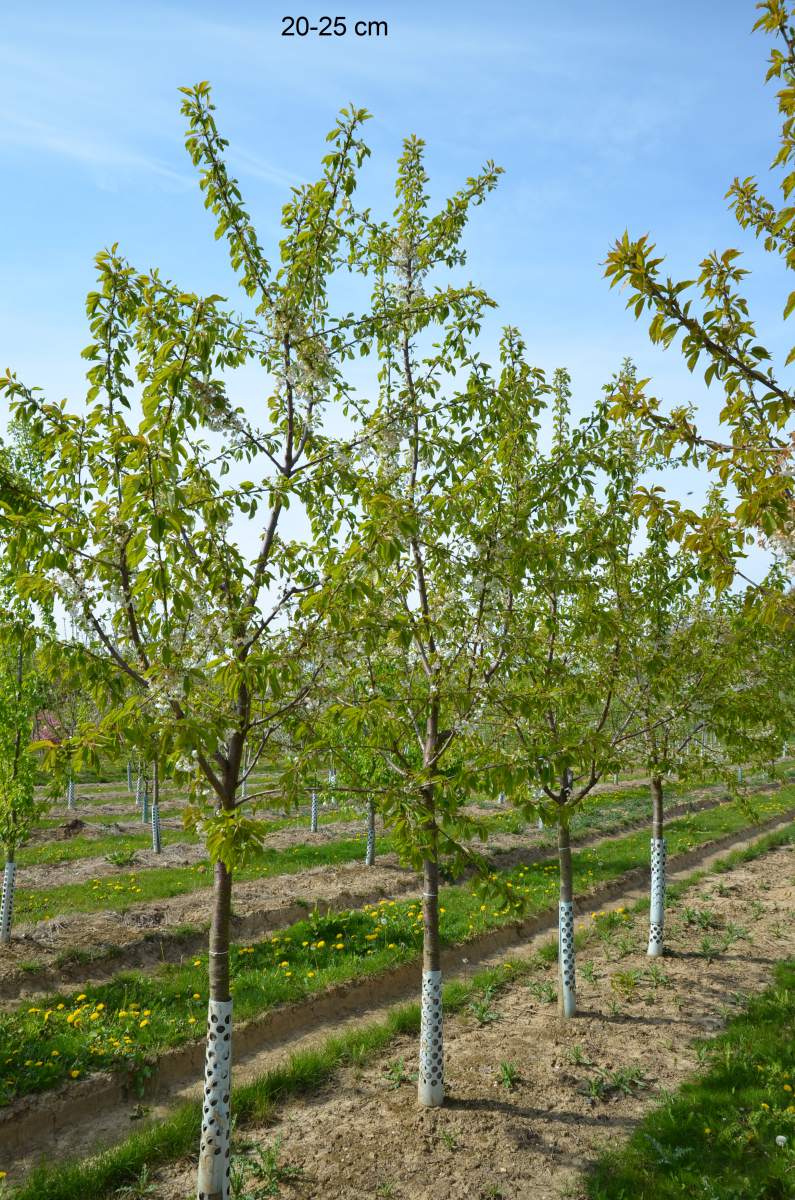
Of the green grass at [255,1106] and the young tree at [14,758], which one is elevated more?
the young tree at [14,758]

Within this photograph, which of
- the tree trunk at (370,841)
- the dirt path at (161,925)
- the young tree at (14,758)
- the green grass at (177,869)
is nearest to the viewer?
the dirt path at (161,925)

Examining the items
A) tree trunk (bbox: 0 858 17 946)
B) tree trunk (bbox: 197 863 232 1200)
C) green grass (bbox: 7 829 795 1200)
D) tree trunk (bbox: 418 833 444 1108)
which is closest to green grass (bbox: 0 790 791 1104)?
tree trunk (bbox: 418 833 444 1108)

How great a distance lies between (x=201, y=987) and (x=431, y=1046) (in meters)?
4.15

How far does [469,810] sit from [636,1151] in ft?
67.4

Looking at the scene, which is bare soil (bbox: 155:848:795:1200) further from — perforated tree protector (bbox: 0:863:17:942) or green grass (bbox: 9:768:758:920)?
perforated tree protector (bbox: 0:863:17:942)

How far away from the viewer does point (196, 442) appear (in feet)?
18.5

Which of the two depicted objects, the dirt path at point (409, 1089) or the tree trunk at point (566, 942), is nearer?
the dirt path at point (409, 1089)

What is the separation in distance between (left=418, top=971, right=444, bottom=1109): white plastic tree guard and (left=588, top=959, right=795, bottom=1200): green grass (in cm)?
161

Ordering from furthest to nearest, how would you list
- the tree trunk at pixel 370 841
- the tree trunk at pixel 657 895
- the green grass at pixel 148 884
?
1. the tree trunk at pixel 370 841
2. the green grass at pixel 148 884
3. the tree trunk at pixel 657 895

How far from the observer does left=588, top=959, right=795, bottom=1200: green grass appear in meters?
5.50

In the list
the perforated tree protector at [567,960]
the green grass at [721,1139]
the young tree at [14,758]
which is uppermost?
the young tree at [14,758]

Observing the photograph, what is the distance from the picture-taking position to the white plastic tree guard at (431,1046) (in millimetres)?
6797

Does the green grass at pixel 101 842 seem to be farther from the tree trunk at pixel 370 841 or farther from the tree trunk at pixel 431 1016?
the tree trunk at pixel 431 1016

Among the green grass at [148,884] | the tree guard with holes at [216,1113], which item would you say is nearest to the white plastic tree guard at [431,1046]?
the tree guard with holes at [216,1113]
